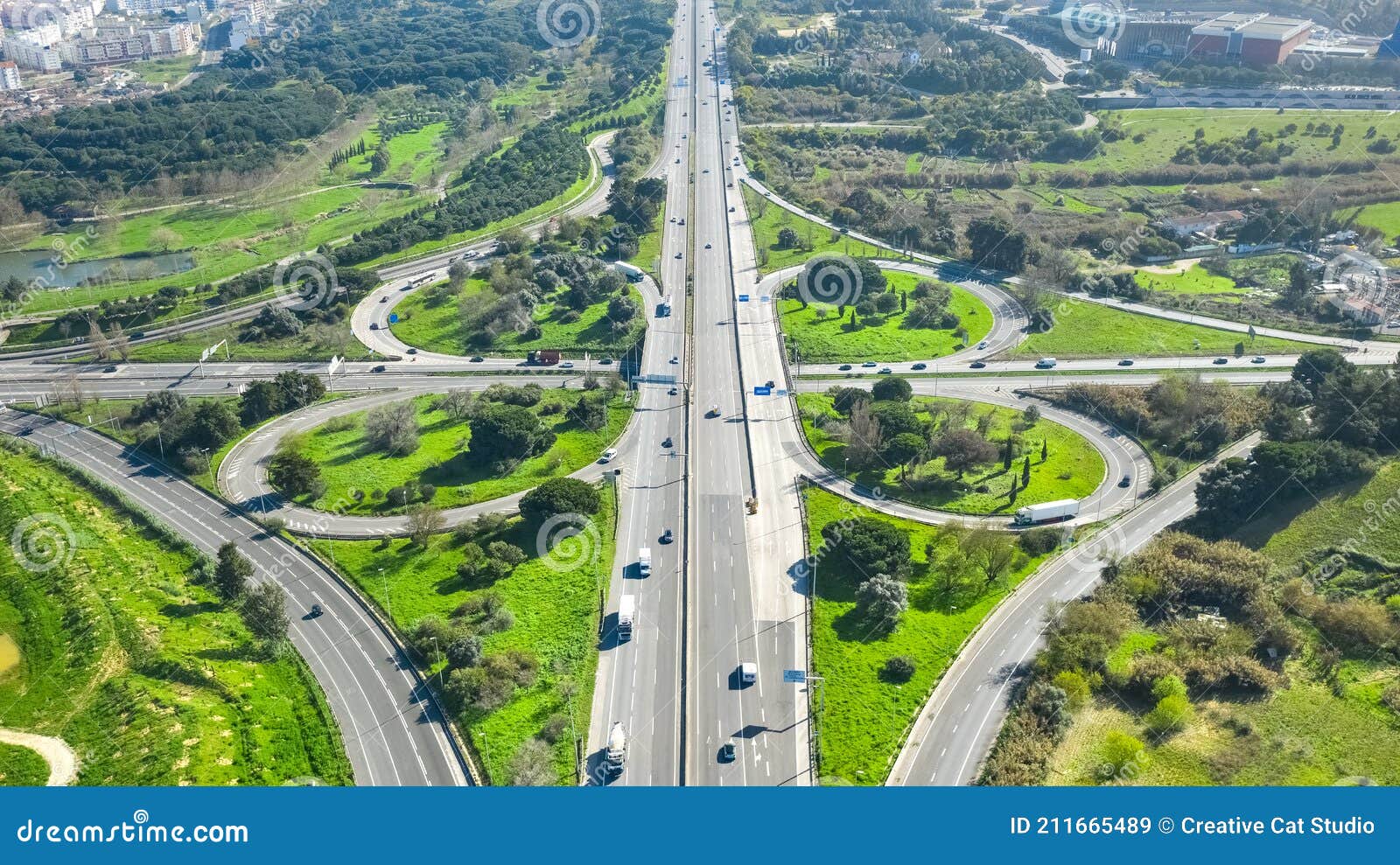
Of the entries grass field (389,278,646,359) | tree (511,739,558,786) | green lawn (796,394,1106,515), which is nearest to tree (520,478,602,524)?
green lawn (796,394,1106,515)

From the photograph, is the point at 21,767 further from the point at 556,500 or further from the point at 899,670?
the point at 899,670

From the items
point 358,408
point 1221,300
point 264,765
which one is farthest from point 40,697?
point 1221,300

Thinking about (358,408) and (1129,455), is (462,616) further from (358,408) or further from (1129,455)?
(1129,455)

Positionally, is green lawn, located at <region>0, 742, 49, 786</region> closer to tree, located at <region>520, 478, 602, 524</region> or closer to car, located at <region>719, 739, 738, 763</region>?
tree, located at <region>520, 478, 602, 524</region>

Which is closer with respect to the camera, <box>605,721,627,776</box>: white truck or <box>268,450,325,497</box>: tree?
<box>605,721,627,776</box>: white truck

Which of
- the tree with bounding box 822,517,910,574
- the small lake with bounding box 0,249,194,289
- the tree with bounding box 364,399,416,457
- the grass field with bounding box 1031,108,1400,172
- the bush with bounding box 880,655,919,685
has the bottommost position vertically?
the bush with bounding box 880,655,919,685

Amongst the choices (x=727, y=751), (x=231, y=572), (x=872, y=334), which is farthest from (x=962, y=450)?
(x=231, y=572)

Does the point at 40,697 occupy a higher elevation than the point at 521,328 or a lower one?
lower
